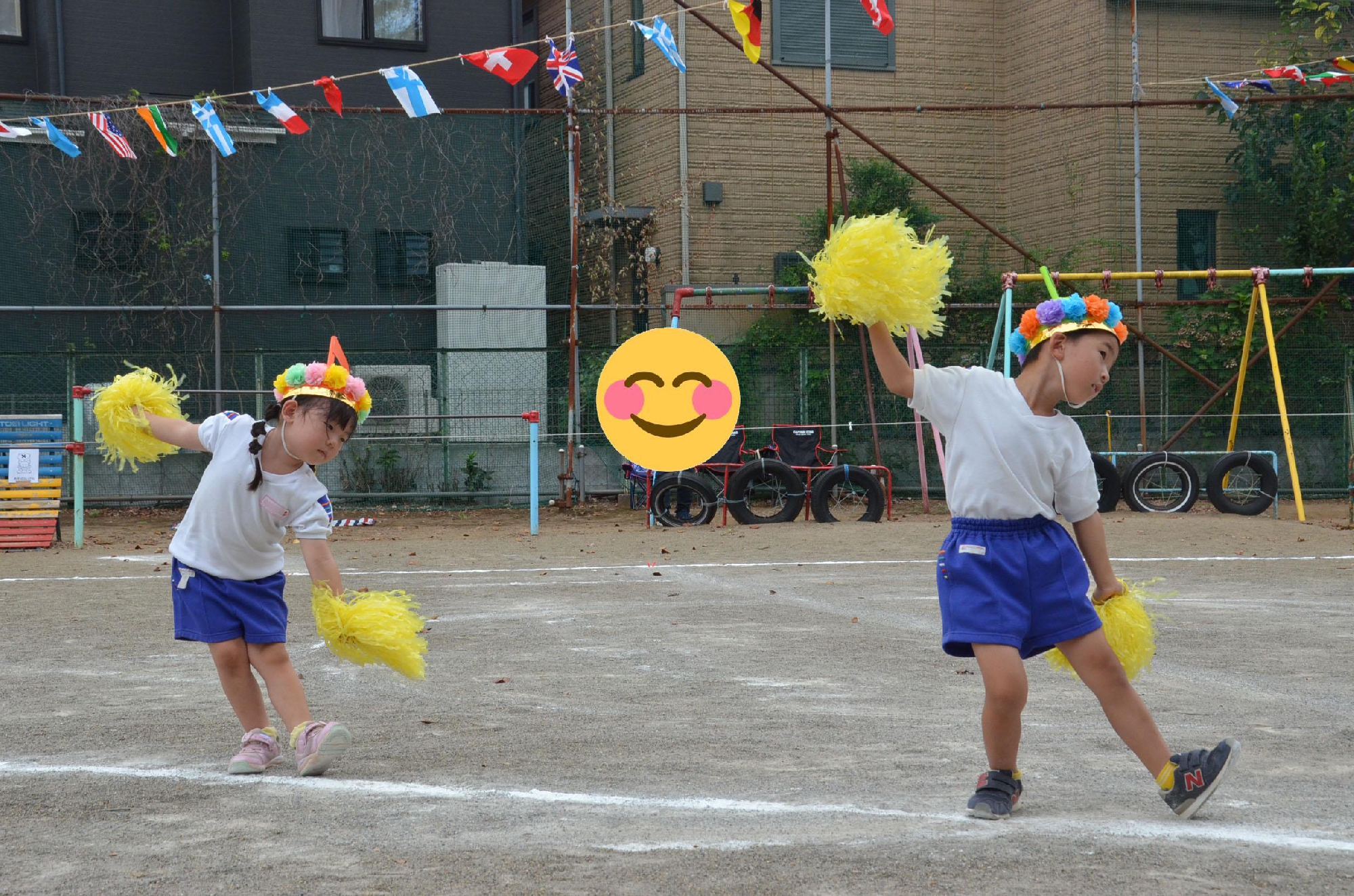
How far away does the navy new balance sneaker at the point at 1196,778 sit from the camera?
364 cm

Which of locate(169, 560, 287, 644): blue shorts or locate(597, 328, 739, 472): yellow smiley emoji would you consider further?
locate(597, 328, 739, 472): yellow smiley emoji

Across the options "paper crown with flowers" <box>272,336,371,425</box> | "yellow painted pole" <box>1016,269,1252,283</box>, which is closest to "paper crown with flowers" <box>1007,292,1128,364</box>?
"paper crown with flowers" <box>272,336,371,425</box>

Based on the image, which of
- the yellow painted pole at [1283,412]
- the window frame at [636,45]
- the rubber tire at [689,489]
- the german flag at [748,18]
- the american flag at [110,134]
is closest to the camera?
the german flag at [748,18]

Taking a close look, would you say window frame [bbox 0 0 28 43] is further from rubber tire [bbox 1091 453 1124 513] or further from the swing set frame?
rubber tire [bbox 1091 453 1124 513]

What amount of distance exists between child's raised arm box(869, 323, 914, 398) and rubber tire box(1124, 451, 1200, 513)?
12.0 m

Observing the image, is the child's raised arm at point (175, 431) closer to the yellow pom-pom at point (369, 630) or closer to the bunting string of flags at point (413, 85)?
the yellow pom-pom at point (369, 630)

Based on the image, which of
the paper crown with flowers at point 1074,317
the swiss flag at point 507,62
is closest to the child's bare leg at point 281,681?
the paper crown with flowers at point 1074,317

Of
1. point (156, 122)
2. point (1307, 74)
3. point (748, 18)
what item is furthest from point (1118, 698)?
point (1307, 74)

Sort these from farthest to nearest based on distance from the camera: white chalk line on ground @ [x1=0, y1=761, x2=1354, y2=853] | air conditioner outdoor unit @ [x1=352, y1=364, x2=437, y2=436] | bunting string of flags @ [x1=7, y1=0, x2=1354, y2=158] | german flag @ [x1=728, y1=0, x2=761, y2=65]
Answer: air conditioner outdoor unit @ [x1=352, y1=364, x2=437, y2=436] < bunting string of flags @ [x1=7, y1=0, x2=1354, y2=158] < german flag @ [x1=728, y1=0, x2=761, y2=65] < white chalk line on ground @ [x1=0, y1=761, x2=1354, y2=853]

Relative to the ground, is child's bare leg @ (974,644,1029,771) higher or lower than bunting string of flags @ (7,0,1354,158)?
lower

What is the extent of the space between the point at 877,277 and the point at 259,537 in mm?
2148

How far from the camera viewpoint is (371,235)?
17562mm

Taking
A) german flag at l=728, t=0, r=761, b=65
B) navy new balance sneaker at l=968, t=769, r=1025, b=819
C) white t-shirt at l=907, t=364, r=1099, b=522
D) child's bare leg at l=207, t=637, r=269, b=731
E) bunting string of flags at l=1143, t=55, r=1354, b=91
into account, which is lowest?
navy new balance sneaker at l=968, t=769, r=1025, b=819

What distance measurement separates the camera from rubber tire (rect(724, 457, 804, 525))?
14.6m
